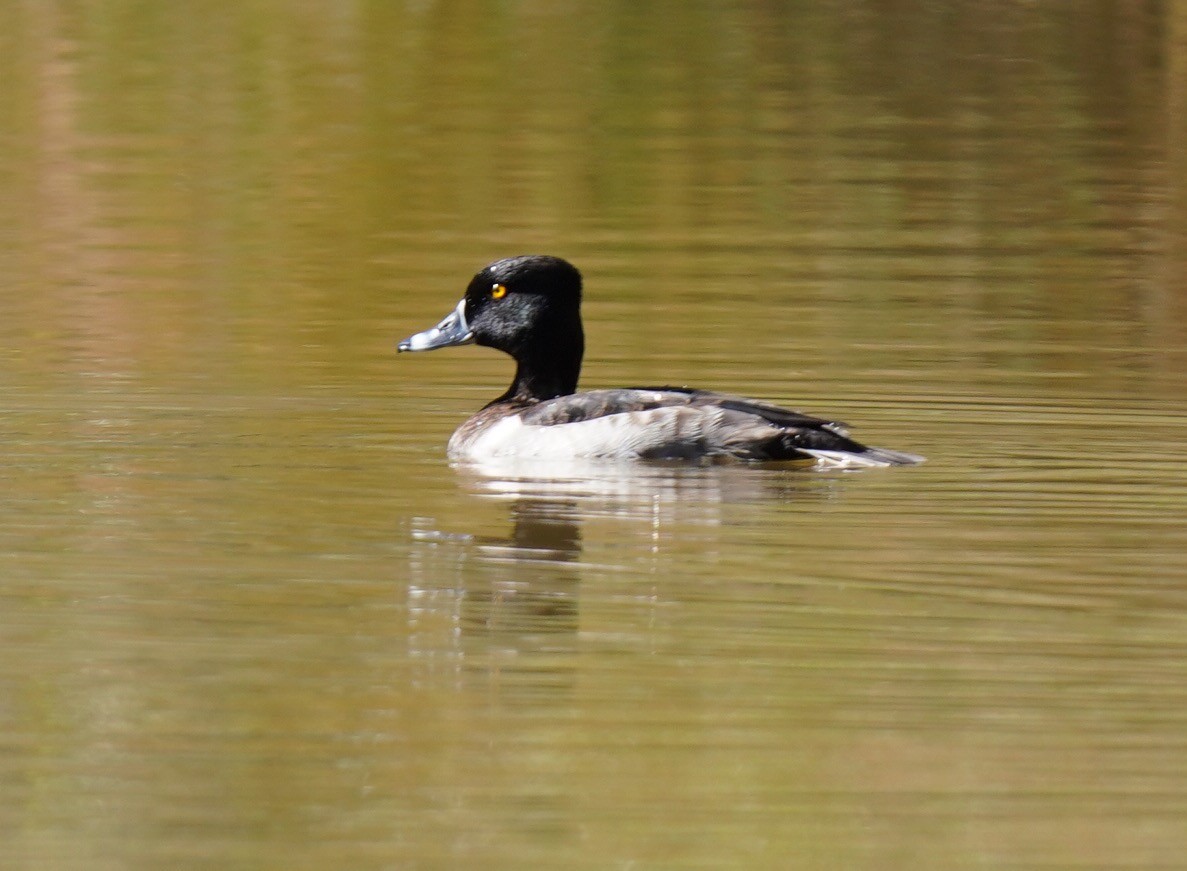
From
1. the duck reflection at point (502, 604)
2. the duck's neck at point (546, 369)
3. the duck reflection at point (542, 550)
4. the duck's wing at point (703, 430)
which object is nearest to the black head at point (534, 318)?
the duck's neck at point (546, 369)

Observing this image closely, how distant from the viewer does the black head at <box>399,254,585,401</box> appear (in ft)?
36.7

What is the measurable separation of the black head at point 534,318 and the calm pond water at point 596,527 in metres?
0.53

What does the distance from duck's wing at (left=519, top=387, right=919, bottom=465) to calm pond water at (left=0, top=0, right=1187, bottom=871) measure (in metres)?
0.15

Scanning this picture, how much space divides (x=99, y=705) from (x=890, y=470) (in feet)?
A: 14.1

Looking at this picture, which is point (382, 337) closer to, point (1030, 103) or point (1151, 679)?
point (1151, 679)

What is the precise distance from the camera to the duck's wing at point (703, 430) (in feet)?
33.3

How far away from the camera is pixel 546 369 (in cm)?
1122

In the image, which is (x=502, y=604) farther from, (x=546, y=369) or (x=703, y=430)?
(x=546, y=369)

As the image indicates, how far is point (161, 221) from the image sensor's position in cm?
1845

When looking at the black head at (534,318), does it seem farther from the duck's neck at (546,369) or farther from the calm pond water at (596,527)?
the calm pond water at (596,527)

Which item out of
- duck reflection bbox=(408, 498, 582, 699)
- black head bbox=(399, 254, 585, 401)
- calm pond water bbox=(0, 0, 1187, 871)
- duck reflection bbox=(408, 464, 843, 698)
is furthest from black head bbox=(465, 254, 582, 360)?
duck reflection bbox=(408, 498, 582, 699)

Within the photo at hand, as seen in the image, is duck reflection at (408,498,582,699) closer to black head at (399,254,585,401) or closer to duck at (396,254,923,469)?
duck at (396,254,923,469)

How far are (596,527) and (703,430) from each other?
4.73ft

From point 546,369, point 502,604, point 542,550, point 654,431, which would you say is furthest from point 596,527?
point 546,369
